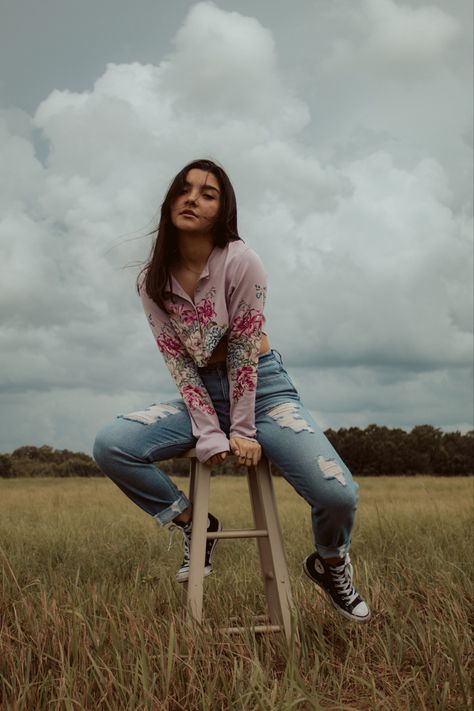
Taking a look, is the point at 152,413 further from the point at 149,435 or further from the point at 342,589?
the point at 342,589

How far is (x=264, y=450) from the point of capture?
379 cm

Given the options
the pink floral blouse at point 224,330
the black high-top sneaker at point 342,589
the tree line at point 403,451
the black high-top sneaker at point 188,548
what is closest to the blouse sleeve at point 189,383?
the pink floral blouse at point 224,330

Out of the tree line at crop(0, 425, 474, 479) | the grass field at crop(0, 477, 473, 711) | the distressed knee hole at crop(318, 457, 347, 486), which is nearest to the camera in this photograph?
the grass field at crop(0, 477, 473, 711)

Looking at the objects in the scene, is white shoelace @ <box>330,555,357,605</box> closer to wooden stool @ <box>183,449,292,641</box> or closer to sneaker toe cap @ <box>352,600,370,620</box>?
sneaker toe cap @ <box>352,600,370,620</box>

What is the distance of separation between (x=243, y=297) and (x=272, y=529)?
1236 millimetres

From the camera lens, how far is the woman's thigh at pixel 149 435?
372 centimetres

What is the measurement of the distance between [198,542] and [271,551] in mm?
419

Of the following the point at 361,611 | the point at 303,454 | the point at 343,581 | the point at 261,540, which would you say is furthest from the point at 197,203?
the point at 361,611

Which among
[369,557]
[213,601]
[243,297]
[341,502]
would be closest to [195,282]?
[243,297]

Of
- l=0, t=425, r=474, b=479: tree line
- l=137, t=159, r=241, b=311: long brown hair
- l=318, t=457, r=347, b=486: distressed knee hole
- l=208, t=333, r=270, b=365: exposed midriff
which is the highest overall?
l=137, t=159, r=241, b=311: long brown hair

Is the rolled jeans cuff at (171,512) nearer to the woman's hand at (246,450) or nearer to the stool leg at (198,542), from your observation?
the stool leg at (198,542)

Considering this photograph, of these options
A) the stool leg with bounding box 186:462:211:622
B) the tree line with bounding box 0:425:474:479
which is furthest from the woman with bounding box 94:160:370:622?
the tree line with bounding box 0:425:474:479

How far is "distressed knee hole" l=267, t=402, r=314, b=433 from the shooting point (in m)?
3.68

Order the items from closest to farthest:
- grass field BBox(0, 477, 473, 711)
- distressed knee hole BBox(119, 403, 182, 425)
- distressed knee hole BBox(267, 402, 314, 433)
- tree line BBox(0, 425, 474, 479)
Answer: grass field BBox(0, 477, 473, 711)
distressed knee hole BBox(267, 402, 314, 433)
distressed knee hole BBox(119, 403, 182, 425)
tree line BBox(0, 425, 474, 479)
